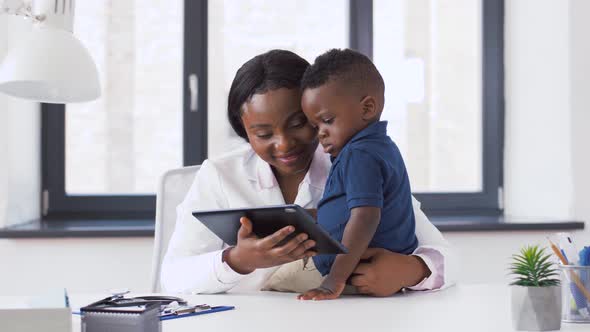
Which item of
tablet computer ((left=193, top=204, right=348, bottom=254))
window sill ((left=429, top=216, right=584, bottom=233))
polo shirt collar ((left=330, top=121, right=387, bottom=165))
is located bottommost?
window sill ((left=429, top=216, right=584, bottom=233))

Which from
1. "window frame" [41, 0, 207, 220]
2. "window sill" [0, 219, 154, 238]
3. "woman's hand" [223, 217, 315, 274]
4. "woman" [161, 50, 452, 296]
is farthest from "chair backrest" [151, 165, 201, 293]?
"window frame" [41, 0, 207, 220]

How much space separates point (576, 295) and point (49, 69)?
893 millimetres

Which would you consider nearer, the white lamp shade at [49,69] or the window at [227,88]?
the white lamp shade at [49,69]

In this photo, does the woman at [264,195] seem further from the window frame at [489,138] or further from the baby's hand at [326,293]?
the window frame at [489,138]

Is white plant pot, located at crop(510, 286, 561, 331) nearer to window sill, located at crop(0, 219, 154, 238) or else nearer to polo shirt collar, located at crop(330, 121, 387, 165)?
polo shirt collar, located at crop(330, 121, 387, 165)

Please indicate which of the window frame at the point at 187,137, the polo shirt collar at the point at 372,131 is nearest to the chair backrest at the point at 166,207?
the polo shirt collar at the point at 372,131

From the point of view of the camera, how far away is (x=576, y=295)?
3.86ft

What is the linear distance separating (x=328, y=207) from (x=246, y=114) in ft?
0.90

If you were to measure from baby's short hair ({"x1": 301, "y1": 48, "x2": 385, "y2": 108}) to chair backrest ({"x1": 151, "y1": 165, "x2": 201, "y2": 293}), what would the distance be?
0.53 meters

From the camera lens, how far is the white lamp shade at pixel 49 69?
50.2 inches

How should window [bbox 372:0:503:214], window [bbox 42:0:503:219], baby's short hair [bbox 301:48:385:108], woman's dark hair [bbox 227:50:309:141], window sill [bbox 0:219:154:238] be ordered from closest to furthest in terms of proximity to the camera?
1. baby's short hair [bbox 301:48:385:108]
2. woman's dark hair [bbox 227:50:309:141]
3. window sill [bbox 0:219:154:238]
4. window [bbox 42:0:503:219]
5. window [bbox 372:0:503:214]

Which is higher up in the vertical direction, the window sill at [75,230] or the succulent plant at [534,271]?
the succulent plant at [534,271]

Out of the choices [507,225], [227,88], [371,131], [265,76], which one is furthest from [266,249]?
[227,88]

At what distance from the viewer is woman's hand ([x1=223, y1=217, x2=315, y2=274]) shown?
127 centimetres
